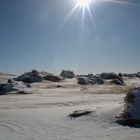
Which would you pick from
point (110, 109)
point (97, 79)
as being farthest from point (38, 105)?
point (97, 79)

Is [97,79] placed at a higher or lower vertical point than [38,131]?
higher

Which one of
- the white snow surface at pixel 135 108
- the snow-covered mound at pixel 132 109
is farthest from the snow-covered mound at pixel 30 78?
the white snow surface at pixel 135 108

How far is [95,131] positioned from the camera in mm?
10344

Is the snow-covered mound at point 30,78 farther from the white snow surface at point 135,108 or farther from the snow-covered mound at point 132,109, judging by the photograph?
the white snow surface at point 135,108

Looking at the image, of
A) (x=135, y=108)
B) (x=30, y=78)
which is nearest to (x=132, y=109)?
(x=135, y=108)

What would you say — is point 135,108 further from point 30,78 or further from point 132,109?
point 30,78

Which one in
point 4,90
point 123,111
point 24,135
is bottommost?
point 24,135

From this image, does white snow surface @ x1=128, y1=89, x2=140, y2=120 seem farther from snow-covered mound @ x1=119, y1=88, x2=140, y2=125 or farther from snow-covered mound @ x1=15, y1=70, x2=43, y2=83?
snow-covered mound @ x1=15, y1=70, x2=43, y2=83

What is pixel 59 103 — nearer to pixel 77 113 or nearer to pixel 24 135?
pixel 77 113

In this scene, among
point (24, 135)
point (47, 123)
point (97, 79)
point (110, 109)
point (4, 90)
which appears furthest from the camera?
point (97, 79)

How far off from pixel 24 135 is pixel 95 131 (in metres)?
2.45

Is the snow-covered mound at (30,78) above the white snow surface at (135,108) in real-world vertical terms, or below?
above

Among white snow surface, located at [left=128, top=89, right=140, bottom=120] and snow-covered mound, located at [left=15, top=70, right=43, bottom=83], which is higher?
snow-covered mound, located at [left=15, top=70, right=43, bottom=83]

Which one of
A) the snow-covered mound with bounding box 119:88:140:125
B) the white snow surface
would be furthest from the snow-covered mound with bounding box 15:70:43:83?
the white snow surface
